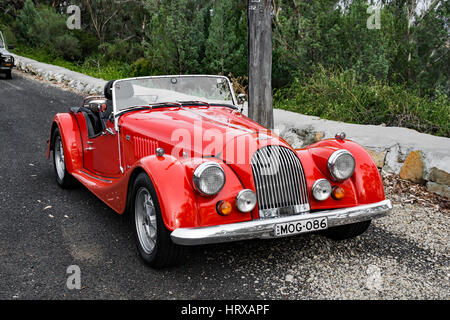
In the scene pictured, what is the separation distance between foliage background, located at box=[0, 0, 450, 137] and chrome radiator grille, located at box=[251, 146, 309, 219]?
402 cm

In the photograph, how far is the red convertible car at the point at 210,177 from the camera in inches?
131

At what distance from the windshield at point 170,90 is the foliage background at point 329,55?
314 centimetres

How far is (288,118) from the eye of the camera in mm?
7461

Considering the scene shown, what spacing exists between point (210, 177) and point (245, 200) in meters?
0.32

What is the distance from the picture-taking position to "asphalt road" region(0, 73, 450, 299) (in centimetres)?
331

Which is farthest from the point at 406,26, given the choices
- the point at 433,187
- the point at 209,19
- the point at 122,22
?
the point at 122,22

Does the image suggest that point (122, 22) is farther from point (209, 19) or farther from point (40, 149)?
point (40, 149)

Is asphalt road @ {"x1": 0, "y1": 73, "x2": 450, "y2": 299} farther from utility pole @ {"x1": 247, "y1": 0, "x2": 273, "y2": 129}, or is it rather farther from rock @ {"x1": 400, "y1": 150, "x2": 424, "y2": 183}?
utility pole @ {"x1": 247, "y1": 0, "x2": 273, "y2": 129}

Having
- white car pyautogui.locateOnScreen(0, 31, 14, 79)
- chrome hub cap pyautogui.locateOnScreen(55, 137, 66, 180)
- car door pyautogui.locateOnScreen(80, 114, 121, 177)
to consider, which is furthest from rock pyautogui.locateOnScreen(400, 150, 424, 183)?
white car pyautogui.locateOnScreen(0, 31, 14, 79)

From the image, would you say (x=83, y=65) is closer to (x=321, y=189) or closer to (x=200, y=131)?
(x=200, y=131)

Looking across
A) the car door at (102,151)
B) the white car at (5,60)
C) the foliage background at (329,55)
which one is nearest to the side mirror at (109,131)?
the car door at (102,151)

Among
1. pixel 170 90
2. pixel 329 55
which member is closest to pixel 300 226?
pixel 170 90

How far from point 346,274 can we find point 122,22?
20849 mm
